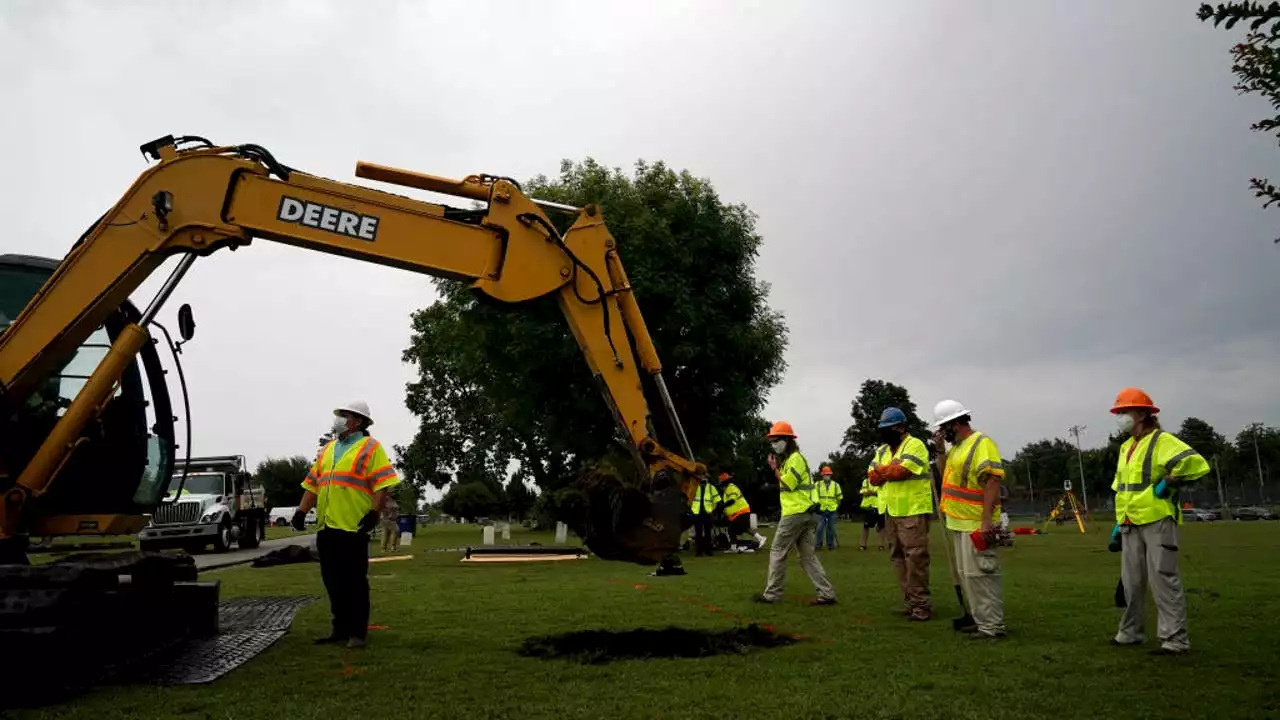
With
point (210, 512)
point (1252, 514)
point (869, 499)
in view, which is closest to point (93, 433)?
point (869, 499)

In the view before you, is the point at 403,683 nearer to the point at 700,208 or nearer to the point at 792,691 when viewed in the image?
the point at 792,691

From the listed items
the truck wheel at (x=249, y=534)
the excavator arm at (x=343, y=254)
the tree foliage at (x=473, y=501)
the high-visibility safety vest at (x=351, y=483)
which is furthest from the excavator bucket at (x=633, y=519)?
the tree foliage at (x=473, y=501)

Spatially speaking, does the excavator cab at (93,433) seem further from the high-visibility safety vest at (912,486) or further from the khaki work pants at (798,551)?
the high-visibility safety vest at (912,486)

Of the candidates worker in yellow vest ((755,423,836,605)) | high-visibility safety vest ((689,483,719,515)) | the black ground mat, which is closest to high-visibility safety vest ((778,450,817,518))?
worker in yellow vest ((755,423,836,605))

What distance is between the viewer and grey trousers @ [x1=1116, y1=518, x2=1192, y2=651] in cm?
691

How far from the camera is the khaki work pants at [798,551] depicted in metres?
10.4

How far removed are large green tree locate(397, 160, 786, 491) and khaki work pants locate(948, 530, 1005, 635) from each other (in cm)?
1819

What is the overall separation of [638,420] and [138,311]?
4.17 m

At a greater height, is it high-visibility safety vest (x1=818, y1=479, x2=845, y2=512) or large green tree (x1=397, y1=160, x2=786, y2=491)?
large green tree (x1=397, y1=160, x2=786, y2=491)

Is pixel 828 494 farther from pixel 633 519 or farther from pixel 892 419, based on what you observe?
pixel 633 519

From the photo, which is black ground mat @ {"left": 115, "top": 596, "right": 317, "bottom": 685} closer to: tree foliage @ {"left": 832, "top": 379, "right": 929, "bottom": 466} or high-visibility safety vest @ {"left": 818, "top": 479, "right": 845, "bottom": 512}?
high-visibility safety vest @ {"left": 818, "top": 479, "right": 845, "bottom": 512}

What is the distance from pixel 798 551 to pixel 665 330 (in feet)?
56.4

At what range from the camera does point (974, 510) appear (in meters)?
8.13

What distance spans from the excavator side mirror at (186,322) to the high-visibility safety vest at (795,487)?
20.3 ft
